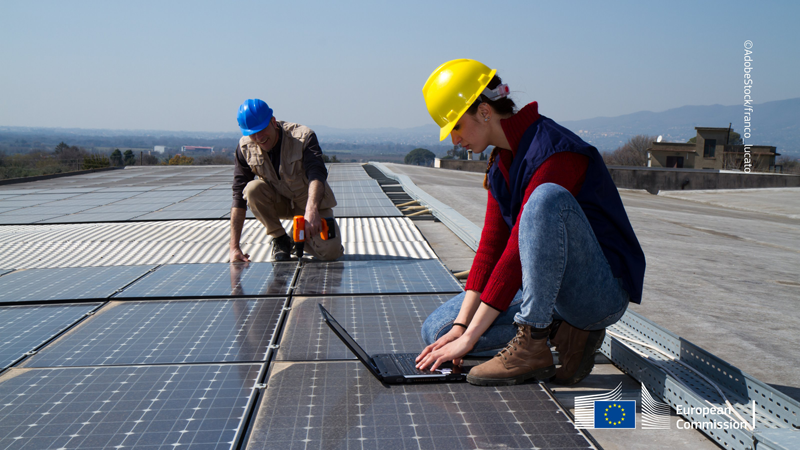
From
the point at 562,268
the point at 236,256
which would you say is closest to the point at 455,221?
the point at 236,256

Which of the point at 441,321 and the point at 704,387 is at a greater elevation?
the point at 441,321

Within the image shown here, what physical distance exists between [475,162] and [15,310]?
1111 inches

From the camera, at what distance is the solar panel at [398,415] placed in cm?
138

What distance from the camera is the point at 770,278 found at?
3.88 meters

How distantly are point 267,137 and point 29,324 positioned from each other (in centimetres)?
163

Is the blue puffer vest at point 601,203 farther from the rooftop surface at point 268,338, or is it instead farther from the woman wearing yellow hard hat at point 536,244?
the rooftop surface at point 268,338

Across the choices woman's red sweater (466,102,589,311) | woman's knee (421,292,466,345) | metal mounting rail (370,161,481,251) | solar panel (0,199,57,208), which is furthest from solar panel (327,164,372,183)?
woman's red sweater (466,102,589,311)

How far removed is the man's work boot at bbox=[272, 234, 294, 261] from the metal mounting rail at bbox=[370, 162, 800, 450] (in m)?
2.21

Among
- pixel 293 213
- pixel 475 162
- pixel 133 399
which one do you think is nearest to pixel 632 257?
pixel 133 399

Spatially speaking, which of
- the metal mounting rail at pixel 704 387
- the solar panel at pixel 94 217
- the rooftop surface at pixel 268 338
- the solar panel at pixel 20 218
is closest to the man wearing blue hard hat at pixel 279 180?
the rooftop surface at pixel 268 338

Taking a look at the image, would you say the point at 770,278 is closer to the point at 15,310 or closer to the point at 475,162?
the point at 15,310

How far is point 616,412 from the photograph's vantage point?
1603mm

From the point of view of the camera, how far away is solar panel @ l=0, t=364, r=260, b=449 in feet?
4.56

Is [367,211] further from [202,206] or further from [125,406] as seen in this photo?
[125,406]
